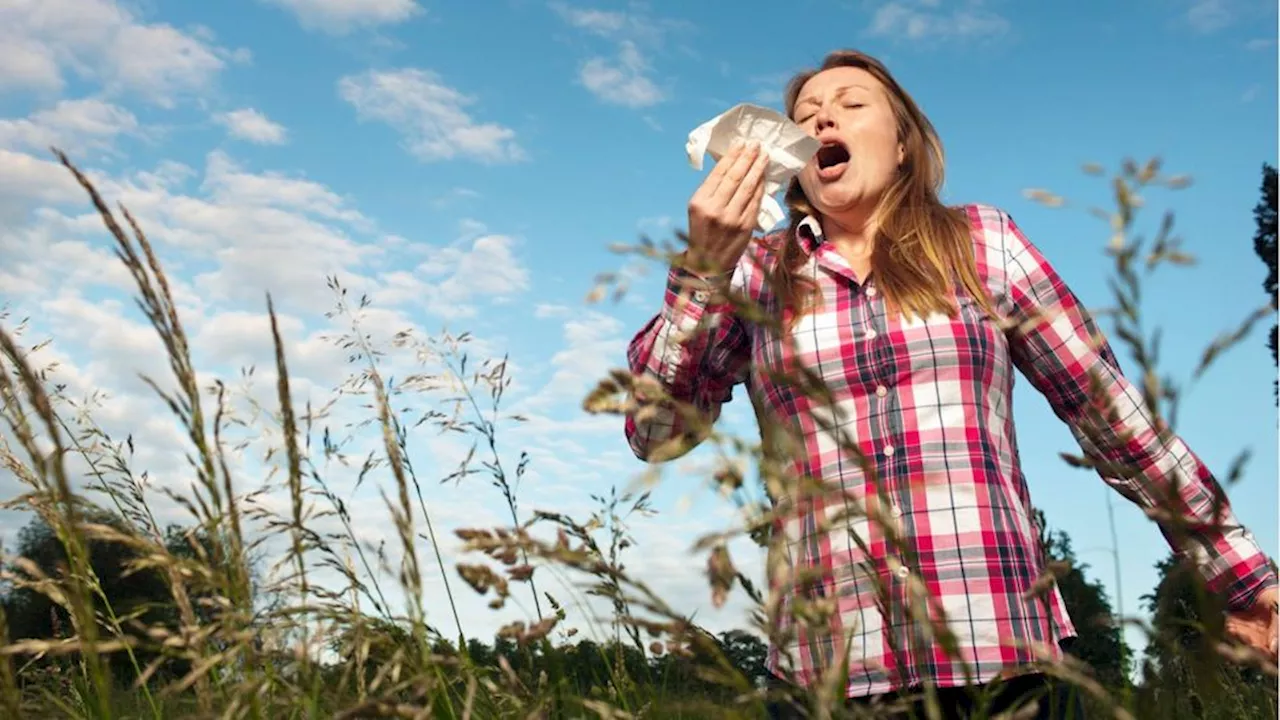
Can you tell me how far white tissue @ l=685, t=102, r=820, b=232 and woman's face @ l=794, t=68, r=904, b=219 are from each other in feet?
0.32

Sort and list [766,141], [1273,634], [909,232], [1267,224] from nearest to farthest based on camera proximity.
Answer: [1273,634] < [909,232] < [766,141] < [1267,224]

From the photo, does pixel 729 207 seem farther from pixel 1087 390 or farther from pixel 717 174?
pixel 1087 390

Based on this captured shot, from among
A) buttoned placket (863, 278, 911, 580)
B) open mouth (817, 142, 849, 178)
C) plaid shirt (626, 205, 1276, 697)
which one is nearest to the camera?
plaid shirt (626, 205, 1276, 697)

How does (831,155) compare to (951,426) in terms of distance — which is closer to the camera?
(951,426)

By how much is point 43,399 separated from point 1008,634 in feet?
8.06

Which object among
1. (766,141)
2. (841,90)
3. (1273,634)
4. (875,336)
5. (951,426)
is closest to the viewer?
(1273,634)

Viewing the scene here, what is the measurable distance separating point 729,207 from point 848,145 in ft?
2.32

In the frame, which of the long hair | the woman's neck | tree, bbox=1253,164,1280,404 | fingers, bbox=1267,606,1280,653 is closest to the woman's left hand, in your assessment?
fingers, bbox=1267,606,1280,653

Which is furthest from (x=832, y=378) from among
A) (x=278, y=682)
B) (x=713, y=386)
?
(x=278, y=682)

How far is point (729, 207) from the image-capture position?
3348 mm

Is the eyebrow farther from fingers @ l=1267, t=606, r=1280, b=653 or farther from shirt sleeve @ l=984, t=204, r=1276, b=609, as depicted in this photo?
fingers @ l=1267, t=606, r=1280, b=653

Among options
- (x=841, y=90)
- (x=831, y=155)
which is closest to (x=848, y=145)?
(x=831, y=155)

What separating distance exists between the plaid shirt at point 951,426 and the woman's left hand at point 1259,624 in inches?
1.9

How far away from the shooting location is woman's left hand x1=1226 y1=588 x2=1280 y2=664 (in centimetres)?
305
